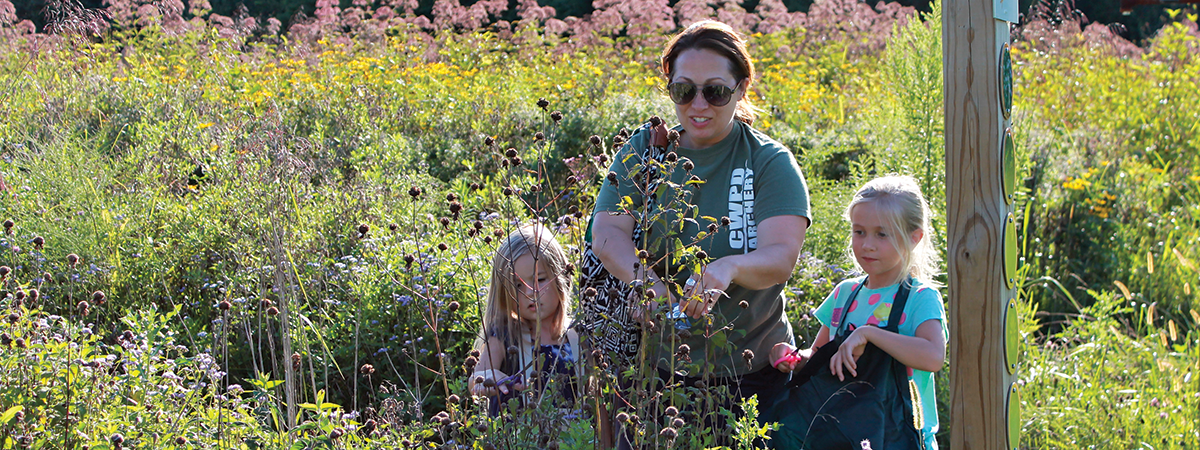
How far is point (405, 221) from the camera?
432 centimetres

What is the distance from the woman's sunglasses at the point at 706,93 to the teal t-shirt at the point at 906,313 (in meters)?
0.68

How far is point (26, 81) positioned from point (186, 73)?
1.20 metres

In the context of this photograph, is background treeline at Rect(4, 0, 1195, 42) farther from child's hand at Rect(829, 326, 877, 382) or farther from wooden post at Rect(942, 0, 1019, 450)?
wooden post at Rect(942, 0, 1019, 450)

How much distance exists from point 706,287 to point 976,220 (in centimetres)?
63

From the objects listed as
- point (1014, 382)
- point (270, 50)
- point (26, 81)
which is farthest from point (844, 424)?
point (270, 50)

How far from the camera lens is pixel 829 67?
10055 millimetres

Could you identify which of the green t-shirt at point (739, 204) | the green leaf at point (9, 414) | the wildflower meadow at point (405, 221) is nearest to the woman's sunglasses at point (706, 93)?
the green t-shirt at point (739, 204)

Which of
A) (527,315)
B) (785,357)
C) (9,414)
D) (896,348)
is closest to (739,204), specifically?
(785,357)

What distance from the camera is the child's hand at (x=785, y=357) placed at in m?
2.47

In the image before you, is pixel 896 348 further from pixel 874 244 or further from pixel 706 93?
pixel 706 93

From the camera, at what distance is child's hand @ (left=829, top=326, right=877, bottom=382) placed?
233cm

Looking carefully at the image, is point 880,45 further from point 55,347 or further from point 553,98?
point 55,347

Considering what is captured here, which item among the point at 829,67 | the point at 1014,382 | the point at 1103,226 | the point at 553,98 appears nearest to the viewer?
the point at 1014,382

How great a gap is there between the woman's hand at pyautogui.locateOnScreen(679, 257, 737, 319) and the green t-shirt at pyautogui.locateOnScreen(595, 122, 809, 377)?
9.0 inches
